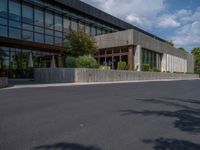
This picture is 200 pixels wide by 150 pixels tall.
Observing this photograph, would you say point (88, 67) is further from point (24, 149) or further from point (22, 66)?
point (24, 149)

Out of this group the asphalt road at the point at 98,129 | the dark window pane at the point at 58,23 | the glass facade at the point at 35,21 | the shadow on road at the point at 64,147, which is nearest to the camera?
the shadow on road at the point at 64,147

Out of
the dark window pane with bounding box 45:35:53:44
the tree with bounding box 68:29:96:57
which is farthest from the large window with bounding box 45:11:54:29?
the tree with bounding box 68:29:96:57

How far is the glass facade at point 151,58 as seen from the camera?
30252mm

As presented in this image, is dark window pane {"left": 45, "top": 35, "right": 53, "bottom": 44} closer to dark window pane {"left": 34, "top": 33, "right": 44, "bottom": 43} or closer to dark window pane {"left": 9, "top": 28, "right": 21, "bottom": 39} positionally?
dark window pane {"left": 34, "top": 33, "right": 44, "bottom": 43}

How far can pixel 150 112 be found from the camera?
20.6ft

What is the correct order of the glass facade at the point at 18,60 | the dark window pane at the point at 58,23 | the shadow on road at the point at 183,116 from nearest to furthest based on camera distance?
1. the shadow on road at the point at 183,116
2. the glass facade at the point at 18,60
3. the dark window pane at the point at 58,23

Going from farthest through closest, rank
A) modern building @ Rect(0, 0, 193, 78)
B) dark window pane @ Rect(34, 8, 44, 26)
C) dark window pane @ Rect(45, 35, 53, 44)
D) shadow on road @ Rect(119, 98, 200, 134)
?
dark window pane @ Rect(45, 35, 53, 44) → dark window pane @ Rect(34, 8, 44, 26) → modern building @ Rect(0, 0, 193, 78) → shadow on road @ Rect(119, 98, 200, 134)

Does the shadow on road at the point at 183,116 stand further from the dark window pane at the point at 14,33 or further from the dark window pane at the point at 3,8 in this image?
the dark window pane at the point at 3,8

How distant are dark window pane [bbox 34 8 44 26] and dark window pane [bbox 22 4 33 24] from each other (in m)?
0.58

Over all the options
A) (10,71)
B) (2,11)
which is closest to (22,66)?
(10,71)

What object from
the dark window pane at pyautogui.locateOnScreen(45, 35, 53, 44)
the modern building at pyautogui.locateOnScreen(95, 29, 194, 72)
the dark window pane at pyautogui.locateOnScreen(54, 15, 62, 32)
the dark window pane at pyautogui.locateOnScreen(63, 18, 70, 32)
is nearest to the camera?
the dark window pane at pyautogui.locateOnScreen(45, 35, 53, 44)

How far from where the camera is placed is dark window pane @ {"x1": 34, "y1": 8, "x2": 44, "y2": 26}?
80.7 feet

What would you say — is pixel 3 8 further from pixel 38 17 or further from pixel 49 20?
pixel 49 20

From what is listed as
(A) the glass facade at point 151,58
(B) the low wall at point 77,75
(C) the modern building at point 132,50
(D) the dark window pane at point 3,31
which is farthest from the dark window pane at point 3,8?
(A) the glass facade at point 151,58
